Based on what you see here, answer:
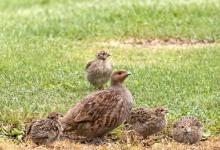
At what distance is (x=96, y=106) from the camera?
1216 centimetres

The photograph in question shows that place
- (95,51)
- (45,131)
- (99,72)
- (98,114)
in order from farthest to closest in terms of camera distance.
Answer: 1. (95,51)
2. (99,72)
3. (98,114)
4. (45,131)

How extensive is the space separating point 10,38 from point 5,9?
7.77 metres

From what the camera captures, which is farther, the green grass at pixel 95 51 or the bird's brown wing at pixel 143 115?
the green grass at pixel 95 51

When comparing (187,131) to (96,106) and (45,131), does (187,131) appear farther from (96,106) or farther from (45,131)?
(45,131)

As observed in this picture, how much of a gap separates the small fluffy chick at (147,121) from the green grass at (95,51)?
0.75m

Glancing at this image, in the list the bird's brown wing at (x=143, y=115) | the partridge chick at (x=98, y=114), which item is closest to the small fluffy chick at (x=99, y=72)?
the bird's brown wing at (x=143, y=115)

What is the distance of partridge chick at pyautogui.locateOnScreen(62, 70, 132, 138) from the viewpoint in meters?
12.1

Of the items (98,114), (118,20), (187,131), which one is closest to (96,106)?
(98,114)

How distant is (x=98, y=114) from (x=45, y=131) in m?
0.90

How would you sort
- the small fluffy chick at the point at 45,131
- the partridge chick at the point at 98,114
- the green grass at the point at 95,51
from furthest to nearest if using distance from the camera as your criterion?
the green grass at the point at 95,51 → the partridge chick at the point at 98,114 → the small fluffy chick at the point at 45,131

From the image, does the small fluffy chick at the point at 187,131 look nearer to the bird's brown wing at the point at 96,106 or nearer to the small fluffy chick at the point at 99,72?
the bird's brown wing at the point at 96,106

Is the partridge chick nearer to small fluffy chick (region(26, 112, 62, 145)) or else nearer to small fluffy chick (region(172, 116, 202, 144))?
small fluffy chick (region(26, 112, 62, 145))

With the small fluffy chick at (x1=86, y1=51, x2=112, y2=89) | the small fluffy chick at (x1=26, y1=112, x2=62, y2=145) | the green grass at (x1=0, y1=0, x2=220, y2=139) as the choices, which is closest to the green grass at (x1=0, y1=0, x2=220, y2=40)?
the green grass at (x1=0, y1=0, x2=220, y2=139)

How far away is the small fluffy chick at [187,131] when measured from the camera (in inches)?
490
